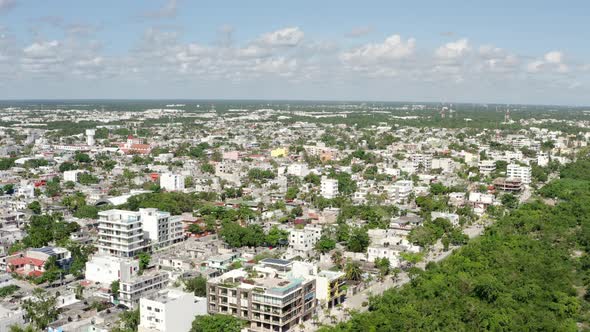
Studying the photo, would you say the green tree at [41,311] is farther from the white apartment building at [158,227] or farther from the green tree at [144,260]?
the white apartment building at [158,227]

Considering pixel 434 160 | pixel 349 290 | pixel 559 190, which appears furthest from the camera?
pixel 434 160

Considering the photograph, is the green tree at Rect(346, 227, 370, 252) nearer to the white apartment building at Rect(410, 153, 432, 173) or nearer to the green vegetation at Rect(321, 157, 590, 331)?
the green vegetation at Rect(321, 157, 590, 331)

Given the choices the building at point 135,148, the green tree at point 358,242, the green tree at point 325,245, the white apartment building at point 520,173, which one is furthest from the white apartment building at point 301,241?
the building at point 135,148

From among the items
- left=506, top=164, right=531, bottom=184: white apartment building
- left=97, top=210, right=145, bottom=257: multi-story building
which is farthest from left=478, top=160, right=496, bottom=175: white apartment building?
left=97, top=210, right=145, bottom=257: multi-story building

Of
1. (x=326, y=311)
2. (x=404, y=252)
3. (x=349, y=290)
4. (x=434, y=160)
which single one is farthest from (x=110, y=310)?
(x=434, y=160)

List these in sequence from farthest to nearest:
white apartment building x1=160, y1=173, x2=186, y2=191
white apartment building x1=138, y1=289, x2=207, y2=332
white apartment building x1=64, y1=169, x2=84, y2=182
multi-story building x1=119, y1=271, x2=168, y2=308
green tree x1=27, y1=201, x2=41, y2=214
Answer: white apartment building x1=64, y1=169, x2=84, y2=182 < white apartment building x1=160, y1=173, x2=186, y2=191 < green tree x1=27, y1=201, x2=41, y2=214 < multi-story building x1=119, y1=271, x2=168, y2=308 < white apartment building x1=138, y1=289, x2=207, y2=332

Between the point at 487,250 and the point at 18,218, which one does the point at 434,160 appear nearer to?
the point at 487,250
